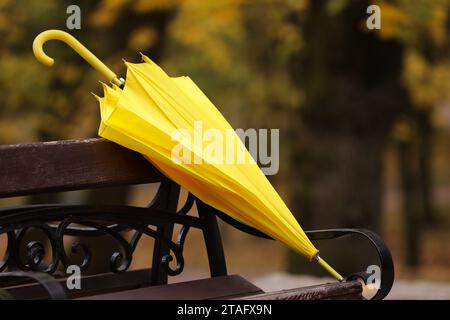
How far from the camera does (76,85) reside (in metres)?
12.0

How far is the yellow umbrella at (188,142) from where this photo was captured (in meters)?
3.97

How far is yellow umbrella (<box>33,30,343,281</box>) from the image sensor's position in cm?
397

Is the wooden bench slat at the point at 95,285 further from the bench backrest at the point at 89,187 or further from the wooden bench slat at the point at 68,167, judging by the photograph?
the wooden bench slat at the point at 68,167

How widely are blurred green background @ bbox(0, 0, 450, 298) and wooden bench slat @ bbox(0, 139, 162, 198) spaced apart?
5.66 meters

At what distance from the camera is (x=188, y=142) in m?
3.97

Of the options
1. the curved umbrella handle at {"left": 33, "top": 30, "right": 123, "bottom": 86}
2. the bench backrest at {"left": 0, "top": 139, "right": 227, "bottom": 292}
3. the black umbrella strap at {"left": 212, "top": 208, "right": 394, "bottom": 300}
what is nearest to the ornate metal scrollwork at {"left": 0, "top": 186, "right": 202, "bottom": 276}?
the bench backrest at {"left": 0, "top": 139, "right": 227, "bottom": 292}

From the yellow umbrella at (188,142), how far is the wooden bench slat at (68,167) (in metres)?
0.10

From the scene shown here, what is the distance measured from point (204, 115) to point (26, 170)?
31.3 inches

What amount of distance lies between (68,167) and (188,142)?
0.48 metres

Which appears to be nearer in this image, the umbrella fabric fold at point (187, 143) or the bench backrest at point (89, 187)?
the bench backrest at point (89, 187)

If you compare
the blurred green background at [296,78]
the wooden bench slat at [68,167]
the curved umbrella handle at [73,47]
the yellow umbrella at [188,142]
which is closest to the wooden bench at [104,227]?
the wooden bench slat at [68,167]

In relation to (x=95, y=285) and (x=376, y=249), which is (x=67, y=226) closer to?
(x=95, y=285)

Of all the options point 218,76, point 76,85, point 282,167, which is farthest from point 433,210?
point 76,85
